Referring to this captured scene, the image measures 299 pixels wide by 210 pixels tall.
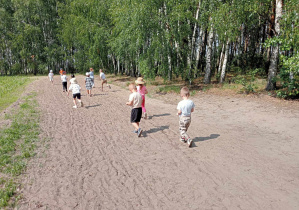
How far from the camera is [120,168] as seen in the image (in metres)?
5.48

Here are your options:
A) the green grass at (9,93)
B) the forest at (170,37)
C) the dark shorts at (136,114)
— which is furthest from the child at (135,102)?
the green grass at (9,93)

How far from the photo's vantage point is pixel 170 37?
1541 cm

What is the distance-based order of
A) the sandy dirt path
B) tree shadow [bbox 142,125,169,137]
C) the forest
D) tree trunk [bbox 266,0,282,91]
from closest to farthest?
the sandy dirt path → tree shadow [bbox 142,125,169,137] → tree trunk [bbox 266,0,282,91] → the forest

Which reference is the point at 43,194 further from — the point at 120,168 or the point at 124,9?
the point at 124,9

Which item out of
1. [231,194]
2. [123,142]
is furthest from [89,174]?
[231,194]

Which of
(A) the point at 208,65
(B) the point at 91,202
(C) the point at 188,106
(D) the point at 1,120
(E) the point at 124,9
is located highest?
(E) the point at 124,9

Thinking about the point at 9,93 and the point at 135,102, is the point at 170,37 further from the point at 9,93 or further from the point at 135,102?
the point at 9,93

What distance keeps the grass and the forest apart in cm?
917

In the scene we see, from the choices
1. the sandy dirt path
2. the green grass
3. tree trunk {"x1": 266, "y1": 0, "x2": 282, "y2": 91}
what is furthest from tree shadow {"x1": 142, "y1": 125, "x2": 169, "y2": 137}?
the green grass

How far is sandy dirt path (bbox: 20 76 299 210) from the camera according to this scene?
4.25m

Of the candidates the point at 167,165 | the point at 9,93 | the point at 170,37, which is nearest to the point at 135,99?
the point at 167,165

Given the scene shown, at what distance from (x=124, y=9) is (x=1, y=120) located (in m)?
11.4

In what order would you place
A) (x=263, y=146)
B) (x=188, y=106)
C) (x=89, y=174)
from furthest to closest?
(x=263, y=146)
(x=188, y=106)
(x=89, y=174)

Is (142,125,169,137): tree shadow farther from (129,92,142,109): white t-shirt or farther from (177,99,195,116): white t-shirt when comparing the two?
(177,99,195,116): white t-shirt
